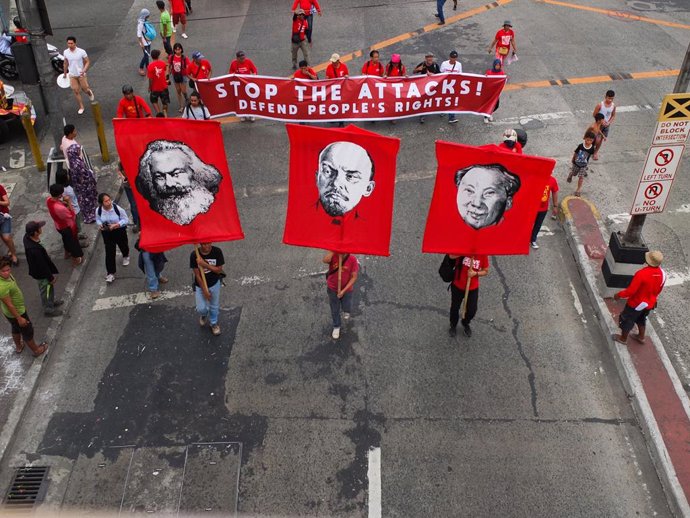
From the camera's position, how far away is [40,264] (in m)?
8.11

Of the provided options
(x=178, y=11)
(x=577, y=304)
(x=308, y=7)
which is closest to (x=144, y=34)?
(x=178, y=11)

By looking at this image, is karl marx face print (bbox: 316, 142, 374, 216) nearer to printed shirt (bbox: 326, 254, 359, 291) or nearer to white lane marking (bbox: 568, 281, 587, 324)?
printed shirt (bbox: 326, 254, 359, 291)

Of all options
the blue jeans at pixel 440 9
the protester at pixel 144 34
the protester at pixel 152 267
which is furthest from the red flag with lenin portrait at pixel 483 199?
the blue jeans at pixel 440 9

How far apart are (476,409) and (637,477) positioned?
183 centimetres

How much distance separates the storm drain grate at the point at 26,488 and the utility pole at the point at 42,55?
5745mm

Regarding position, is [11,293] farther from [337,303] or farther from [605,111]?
→ [605,111]

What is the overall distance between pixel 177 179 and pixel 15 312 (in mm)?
2569

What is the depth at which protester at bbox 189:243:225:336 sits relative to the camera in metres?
A: 7.61

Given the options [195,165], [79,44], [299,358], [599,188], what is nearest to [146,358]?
[299,358]

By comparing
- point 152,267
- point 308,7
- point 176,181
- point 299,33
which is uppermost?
point 176,181

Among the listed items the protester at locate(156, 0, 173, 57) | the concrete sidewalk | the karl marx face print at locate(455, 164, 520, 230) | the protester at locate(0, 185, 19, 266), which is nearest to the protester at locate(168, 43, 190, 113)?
the protester at locate(156, 0, 173, 57)

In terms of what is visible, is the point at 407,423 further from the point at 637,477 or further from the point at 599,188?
the point at 599,188

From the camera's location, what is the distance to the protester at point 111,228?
8.65 meters

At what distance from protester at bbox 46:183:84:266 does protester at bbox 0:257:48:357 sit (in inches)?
60.1
